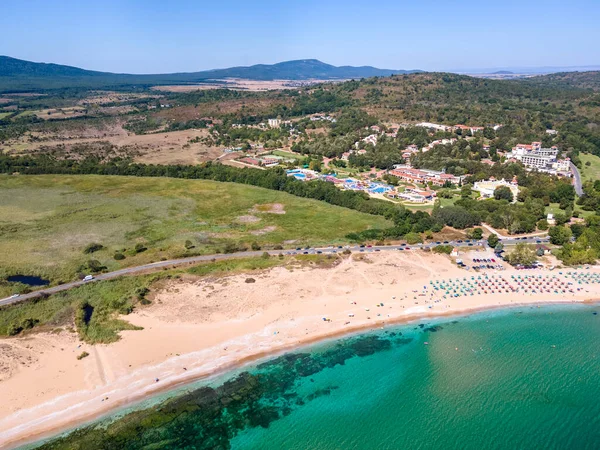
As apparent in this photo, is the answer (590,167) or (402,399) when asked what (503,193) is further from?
(402,399)

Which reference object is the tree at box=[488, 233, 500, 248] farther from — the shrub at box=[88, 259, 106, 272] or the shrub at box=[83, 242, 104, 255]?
the shrub at box=[83, 242, 104, 255]

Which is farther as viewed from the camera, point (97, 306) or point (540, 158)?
point (540, 158)

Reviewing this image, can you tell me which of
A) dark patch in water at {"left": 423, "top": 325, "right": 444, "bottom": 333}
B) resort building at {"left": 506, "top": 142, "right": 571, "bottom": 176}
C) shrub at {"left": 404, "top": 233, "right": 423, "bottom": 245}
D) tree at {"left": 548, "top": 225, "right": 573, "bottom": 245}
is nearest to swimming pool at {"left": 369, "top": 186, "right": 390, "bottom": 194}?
shrub at {"left": 404, "top": 233, "right": 423, "bottom": 245}

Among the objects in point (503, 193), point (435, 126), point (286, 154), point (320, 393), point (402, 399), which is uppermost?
point (435, 126)

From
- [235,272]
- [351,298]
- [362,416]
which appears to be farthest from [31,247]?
[362,416]

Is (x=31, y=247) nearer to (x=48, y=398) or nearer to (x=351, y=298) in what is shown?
(x=48, y=398)

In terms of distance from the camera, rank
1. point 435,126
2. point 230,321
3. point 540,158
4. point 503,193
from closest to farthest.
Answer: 1. point 230,321
2. point 503,193
3. point 540,158
4. point 435,126

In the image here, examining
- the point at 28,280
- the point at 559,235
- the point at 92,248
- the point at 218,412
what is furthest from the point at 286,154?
the point at 218,412
